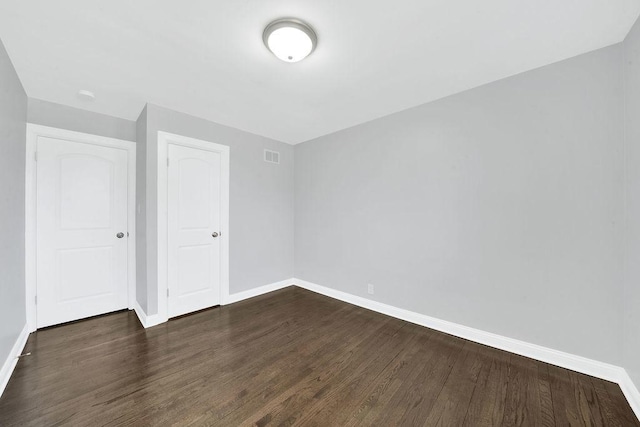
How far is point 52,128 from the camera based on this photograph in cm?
267

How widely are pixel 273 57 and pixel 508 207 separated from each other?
245cm

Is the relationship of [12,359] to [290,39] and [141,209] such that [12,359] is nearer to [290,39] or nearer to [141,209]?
[141,209]

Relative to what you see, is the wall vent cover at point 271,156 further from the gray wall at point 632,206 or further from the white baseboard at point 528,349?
the gray wall at point 632,206

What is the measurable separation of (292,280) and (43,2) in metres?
3.93

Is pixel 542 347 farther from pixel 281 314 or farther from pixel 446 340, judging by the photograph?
pixel 281 314

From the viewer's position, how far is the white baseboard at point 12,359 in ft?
5.81

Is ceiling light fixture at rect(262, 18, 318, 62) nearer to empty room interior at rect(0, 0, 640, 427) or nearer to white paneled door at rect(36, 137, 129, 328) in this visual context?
empty room interior at rect(0, 0, 640, 427)

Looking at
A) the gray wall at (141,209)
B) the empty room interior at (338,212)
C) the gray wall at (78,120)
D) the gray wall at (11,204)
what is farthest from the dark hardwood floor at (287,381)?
the gray wall at (78,120)

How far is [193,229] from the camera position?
10.3 ft

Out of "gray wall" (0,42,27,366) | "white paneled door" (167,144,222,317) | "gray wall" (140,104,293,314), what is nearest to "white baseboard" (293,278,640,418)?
Answer: "gray wall" (140,104,293,314)

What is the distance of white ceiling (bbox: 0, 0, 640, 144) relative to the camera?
1.52 meters

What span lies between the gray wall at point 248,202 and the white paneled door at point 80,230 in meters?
0.71

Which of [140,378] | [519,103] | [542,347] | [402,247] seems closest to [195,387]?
[140,378]

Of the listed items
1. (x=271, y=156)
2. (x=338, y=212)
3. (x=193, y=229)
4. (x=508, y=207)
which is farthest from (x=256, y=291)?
(x=508, y=207)
